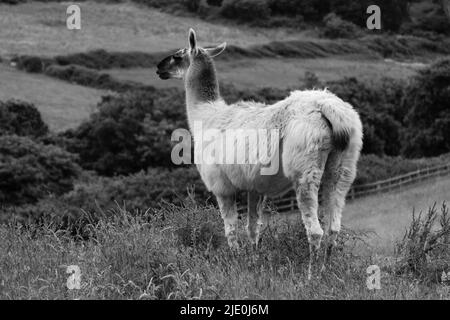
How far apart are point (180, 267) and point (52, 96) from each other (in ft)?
206

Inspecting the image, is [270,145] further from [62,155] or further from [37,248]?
[62,155]

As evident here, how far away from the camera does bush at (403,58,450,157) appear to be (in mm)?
60719

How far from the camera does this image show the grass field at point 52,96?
6081cm

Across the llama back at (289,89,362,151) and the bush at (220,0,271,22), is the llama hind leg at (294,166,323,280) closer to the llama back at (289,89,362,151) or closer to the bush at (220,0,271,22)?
the llama back at (289,89,362,151)

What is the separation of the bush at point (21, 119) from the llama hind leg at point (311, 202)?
4822 centimetres

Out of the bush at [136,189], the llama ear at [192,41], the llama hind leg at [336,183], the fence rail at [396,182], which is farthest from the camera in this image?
the fence rail at [396,182]

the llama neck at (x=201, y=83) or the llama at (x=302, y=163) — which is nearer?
the llama at (x=302, y=163)

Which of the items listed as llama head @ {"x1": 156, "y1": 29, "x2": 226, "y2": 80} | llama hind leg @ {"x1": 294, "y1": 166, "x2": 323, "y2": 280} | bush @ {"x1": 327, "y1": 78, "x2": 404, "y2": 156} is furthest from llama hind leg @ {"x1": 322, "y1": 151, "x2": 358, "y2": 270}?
bush @ {"x1": 327, "y1": 78, "x2": 404, "y2": 156}

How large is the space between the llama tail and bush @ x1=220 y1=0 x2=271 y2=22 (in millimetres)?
102678

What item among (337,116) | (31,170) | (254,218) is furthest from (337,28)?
(337,116)

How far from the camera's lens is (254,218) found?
9039mm

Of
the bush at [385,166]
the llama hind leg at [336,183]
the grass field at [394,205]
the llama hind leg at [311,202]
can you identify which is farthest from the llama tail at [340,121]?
the bush at [385,166]

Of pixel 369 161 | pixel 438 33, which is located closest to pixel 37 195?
pixel 369 161

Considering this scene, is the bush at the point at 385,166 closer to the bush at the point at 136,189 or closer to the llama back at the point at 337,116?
the bush at the point at 136,189
